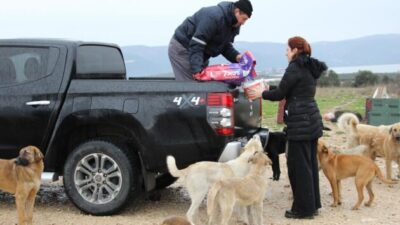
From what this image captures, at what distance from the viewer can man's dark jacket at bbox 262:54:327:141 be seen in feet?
21.9

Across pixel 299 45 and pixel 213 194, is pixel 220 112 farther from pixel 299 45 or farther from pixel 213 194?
pixel 299 45

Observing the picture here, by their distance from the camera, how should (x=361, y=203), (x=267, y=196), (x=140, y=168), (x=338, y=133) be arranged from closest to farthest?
1. (x=140, y=168)
2. (x=361, y=203)
3. (x=267, y=196)
4. (x=338, y=133)

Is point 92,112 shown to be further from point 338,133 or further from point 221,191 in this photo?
point 338,133

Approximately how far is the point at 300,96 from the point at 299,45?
2.02ft

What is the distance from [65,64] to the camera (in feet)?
22.5

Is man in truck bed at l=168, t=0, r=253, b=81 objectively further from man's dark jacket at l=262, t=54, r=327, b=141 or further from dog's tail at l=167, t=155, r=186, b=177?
dog's tail at l=167, t=155, r=186, b=177

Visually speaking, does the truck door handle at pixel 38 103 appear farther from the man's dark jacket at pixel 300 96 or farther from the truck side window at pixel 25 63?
the man's dark jacket at pixel 300 96

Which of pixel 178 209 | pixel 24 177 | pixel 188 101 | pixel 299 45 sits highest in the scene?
pixel 299 45

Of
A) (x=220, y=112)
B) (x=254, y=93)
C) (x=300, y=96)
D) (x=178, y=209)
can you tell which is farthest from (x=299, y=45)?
(x=178, y=209)

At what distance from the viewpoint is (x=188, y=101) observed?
633cm

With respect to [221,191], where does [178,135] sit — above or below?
above

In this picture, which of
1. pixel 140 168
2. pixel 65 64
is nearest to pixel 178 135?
pixel 140 168

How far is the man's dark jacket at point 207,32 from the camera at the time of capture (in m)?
7.18

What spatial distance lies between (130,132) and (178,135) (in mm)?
580
